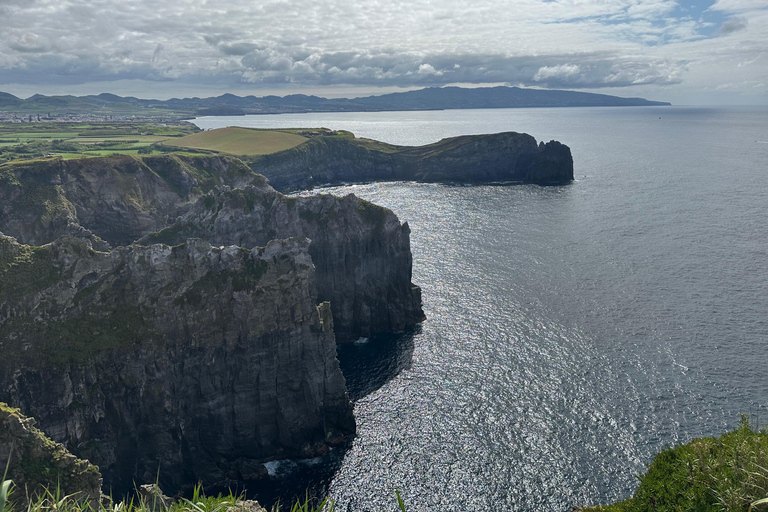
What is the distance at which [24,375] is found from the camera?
58.3 meters

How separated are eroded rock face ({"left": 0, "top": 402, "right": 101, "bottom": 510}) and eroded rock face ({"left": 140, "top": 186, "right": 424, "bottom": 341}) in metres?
63.9

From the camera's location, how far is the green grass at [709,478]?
3119cm

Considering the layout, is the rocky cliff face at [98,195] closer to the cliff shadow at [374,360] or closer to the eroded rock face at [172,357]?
the eroded rock face at [172,357]

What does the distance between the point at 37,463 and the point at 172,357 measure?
2374 centimetres

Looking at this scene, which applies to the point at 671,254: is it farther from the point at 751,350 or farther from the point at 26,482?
the point at 26,482

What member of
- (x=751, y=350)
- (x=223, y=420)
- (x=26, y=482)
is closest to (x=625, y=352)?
(x=751, y=350)

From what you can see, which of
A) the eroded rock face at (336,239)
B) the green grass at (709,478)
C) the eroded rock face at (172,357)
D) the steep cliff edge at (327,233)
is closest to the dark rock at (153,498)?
the eroded rock face at (172,357)

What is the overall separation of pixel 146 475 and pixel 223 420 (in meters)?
11.0

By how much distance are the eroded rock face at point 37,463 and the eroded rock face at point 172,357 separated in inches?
627

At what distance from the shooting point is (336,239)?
108625mm

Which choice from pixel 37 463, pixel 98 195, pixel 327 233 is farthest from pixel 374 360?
pixel 98 195

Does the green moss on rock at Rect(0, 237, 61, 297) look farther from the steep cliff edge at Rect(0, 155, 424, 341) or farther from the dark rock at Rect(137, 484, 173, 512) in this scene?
the steep cliff edge at Rect(0, 155, 424, 341)

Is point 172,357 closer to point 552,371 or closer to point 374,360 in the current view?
point 374,360

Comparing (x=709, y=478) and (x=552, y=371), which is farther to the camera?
(x=552, y=371)
